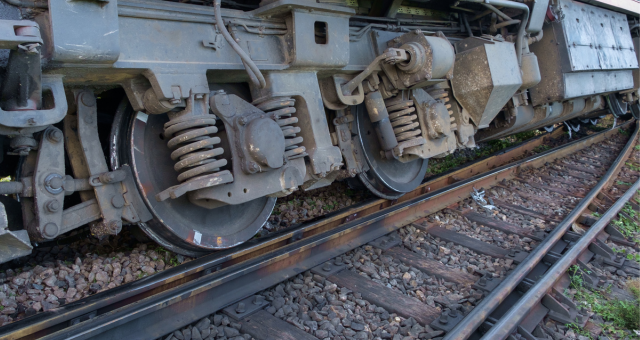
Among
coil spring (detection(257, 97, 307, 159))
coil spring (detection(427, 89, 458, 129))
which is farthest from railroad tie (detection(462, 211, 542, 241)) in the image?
coil spring (detection(257, 97, 307, 159))

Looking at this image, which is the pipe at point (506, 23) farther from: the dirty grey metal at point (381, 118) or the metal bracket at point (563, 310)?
the metal bracket at point (563, 310)

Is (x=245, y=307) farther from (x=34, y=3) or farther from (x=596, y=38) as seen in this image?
(x=596, y=38)

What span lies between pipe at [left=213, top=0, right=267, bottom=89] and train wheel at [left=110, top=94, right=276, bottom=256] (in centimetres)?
73

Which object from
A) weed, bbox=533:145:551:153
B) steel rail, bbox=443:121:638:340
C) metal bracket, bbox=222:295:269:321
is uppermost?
weed, bbox=533:145:551:153

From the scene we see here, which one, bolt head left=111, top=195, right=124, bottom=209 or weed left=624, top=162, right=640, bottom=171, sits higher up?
bolt head left=111, top=195, right=124, bottom=209

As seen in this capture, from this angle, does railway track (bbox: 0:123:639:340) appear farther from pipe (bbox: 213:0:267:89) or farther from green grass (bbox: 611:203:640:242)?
pipe (bbox: 213:0:267:89)

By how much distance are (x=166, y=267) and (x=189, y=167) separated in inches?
29.7

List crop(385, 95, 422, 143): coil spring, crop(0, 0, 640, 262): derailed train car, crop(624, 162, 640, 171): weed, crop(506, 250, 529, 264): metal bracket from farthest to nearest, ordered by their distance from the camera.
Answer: crop(624, 162, 640, 171): weed
crop(385, 95, 422, 143): coil spring
crop(506, 250, 529, 264): metal bracket
crop(0, 0, 640, 262): derailed train car

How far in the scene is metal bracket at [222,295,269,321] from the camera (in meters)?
2.73

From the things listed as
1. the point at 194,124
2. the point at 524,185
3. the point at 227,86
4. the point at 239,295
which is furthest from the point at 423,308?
the point at 524,185

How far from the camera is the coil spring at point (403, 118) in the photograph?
451 cm

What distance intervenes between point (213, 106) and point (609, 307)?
298 centimetres

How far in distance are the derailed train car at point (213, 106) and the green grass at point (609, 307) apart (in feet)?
5.91

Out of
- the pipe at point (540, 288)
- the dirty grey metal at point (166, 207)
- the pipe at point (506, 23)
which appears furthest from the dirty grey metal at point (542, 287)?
the pipe at point (506, 23)
